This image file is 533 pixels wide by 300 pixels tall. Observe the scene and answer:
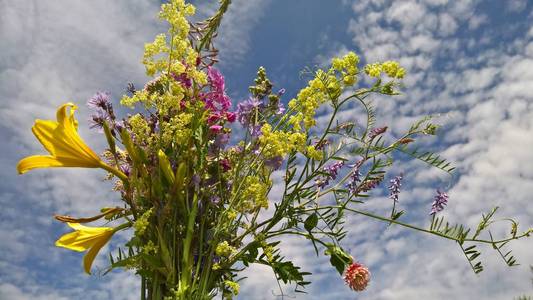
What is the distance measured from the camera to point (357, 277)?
1.50m

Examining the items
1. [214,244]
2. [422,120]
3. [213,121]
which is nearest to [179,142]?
[213,121]

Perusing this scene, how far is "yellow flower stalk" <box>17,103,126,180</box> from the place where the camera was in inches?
52.4

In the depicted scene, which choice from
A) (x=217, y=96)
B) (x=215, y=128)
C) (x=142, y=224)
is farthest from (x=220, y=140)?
(x=142, y=224)

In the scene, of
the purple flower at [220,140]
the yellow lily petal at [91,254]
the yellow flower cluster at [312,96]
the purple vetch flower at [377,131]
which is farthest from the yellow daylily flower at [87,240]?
the purple vetch flower at [377,131]

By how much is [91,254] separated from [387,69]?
94 centimetres

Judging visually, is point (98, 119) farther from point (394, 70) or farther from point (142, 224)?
point (394, 70)

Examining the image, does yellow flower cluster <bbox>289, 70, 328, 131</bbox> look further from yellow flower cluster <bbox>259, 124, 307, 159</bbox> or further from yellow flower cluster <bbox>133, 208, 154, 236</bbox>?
yellow flower cluster <bbox>133, 208, 154, 236</bbox>

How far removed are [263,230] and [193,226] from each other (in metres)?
0.21

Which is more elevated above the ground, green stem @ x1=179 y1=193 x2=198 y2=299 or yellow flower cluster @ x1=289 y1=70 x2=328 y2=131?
yellow flower cluster @ x1=289 y1=70 x2=328 y2=131

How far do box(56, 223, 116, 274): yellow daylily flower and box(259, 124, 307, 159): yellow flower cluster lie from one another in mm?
470

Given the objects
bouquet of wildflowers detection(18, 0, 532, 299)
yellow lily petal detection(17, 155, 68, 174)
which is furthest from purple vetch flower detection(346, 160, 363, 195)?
yellow lily petal detection(17, 155, 68, 174)

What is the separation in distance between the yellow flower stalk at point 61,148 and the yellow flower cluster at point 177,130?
6.0 inches

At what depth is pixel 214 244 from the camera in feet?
4.50

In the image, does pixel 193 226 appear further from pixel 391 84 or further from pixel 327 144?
pixel 391 84
